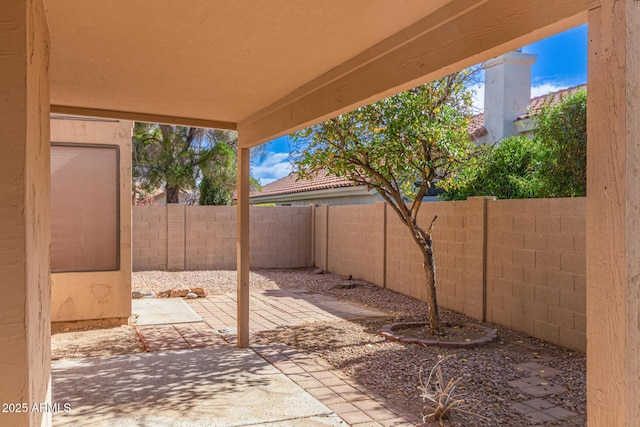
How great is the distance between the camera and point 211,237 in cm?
1357

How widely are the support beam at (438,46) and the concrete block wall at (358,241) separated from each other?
6632mm

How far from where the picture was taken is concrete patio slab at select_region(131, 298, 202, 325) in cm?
750

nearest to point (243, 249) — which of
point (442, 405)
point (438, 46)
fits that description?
point (442, 405)

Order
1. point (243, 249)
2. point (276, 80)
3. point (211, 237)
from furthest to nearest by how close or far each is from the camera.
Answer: point (211, 237)
point (243, 249)
point (276, 80)

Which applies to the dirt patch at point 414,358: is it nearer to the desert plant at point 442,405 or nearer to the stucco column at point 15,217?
the desert plant at point 442,405

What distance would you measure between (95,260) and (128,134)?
5.74ft

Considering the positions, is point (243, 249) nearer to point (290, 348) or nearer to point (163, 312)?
point (290, 348)

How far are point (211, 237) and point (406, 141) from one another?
26.6 feet

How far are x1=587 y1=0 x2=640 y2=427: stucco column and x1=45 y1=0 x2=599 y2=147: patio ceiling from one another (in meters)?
0.22

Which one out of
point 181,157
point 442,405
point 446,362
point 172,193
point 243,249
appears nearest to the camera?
point 442,405

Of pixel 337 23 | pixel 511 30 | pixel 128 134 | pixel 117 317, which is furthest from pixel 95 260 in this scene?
pixel 511 30

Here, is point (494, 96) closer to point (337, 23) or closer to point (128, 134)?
point (128, 134)

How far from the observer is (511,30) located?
225 cm

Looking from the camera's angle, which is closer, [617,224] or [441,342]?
[617,224]
